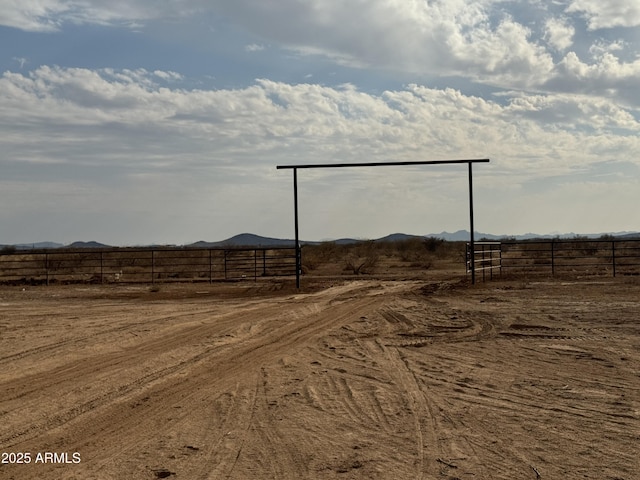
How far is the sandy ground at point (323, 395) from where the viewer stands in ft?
19.5

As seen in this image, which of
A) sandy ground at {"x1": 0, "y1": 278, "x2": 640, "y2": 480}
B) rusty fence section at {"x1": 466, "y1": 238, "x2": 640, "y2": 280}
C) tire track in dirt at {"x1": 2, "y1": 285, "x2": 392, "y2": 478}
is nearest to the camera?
sandy ground at {"x1": 0, "y1": 278, "x2": 640, "y2": 480}

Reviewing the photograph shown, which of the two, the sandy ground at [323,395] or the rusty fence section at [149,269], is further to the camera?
the rusty fence section at [149,269]

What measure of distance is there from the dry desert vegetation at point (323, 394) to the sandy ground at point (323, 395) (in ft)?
0.10

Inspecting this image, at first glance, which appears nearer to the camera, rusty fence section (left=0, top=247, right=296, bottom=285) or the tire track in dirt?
the tire track in dirt

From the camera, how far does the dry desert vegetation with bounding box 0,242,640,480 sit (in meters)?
5.95

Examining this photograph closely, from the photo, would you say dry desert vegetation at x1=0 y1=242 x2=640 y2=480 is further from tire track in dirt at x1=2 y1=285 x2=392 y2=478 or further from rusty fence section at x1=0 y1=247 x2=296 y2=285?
rusty fence section at x1=0 y1=247 x2=296 y2=285

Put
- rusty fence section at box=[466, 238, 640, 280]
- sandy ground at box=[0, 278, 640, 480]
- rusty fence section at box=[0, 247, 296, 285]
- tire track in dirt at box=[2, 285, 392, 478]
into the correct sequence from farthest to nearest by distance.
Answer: rusty fence section at box=[0, 247, 296, 285] < rusty fence section at box=[466, 238, 640, 280] < tire track in dirt at box=[2, 285, 392, 478] < sandy ground at box=[0, 278, 640, 480]

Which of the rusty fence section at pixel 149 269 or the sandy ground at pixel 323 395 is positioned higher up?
the rusty fence section at pixel 149 269

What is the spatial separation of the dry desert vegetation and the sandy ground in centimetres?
3

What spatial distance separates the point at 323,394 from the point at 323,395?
55 millimetres

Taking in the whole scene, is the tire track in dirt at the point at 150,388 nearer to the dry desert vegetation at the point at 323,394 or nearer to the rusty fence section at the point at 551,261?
the dry desert vegetation at the point at 323,394

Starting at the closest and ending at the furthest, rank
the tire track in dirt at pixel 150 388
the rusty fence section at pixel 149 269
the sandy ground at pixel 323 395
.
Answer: the sandy ground at pixel 323 395
the tire track in dirt at pixel 150 388
the rusty fence section at pixel 149 269

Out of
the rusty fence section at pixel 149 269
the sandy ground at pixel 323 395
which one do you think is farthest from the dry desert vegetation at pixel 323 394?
the rusty fence section at pixel 149 269

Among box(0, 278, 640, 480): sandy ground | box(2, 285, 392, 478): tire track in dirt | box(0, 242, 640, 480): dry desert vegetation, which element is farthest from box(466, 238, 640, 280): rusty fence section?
box(2, 285, 392, 478): tire track in dirt
